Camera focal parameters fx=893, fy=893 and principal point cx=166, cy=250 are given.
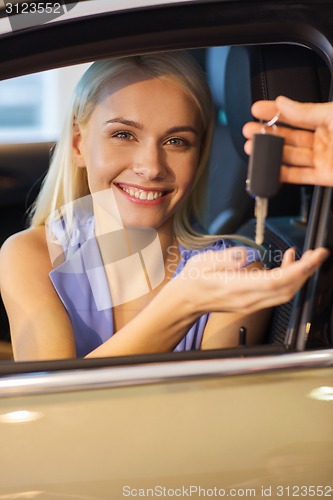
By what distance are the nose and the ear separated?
14 centimetres

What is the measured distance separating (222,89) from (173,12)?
51cm

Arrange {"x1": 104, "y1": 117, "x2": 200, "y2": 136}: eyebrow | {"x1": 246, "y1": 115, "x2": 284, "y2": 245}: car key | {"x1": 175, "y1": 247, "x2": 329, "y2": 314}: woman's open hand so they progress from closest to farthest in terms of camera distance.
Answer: {"x1": 246, "y1": 115, "x2": 284, "y2": 245}: car key < {"x1": 175, "y1": 247, "x2": 329, "y2": 314}: woman's open hand < {"x1": 104, "y1": 117, "x2": 200, "y2": 136}: eyebrow

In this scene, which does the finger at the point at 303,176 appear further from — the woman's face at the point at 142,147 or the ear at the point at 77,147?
the ear at the point at 77,147

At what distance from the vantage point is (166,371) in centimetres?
172

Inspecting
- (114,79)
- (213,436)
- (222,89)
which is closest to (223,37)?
(114,79)

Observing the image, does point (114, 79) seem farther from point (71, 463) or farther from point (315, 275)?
point (71, 463)

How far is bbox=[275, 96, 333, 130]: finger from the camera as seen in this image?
1699 mm

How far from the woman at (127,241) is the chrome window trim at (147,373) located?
78mm

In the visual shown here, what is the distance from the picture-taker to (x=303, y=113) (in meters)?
1.70

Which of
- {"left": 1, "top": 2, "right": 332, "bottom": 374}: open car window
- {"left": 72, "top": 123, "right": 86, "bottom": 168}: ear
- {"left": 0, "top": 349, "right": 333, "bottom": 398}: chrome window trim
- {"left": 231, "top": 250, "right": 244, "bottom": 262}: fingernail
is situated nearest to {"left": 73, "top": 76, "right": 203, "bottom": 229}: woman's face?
{"left": 72, "top": 123, "right": 86, "bottom": 168}: ear

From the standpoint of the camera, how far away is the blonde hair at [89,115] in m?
1.83

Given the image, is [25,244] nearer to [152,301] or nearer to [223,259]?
[152,301]

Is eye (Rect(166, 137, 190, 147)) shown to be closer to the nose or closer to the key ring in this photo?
the nose

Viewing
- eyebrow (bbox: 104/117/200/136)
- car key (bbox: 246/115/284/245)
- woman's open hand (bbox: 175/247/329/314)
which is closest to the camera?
car key (bbox: 246/115/284/245)
